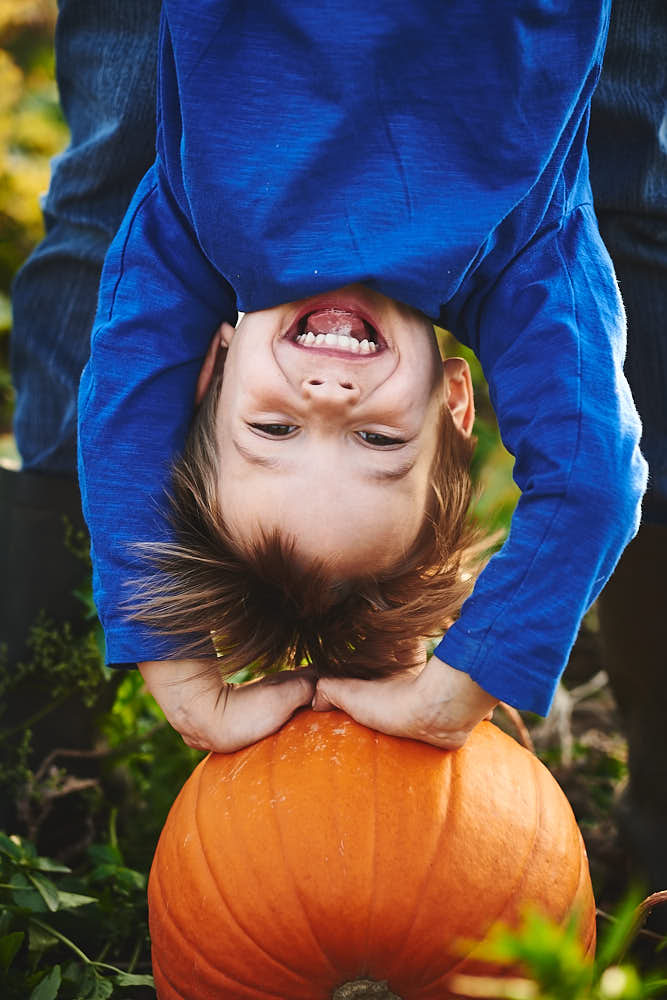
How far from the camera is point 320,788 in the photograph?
1833 millimetres

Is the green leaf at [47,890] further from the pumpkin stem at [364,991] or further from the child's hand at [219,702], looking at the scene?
the pumpkin stem at [364,991]

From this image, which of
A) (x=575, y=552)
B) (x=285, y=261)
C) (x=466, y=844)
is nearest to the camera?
(x=575, y=552)

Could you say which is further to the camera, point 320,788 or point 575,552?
point 320,788

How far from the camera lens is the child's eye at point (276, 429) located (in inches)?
75.4

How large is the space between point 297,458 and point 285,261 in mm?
350

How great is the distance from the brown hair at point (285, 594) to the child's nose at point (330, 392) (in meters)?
0.22

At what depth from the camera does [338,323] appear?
6.44ft

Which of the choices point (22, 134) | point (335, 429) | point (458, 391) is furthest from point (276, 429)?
point (22, 134)

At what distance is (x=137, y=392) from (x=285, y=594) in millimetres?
464

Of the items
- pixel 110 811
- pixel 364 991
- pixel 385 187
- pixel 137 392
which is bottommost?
pixel 110 811

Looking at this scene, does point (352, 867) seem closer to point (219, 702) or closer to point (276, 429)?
point (219, 702)

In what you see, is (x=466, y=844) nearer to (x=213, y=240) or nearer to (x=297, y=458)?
(x=297, y=458)

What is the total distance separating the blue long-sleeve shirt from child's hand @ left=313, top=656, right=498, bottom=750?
32 cm

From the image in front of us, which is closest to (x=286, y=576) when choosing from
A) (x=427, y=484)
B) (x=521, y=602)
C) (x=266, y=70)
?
(x=427, y=484)
